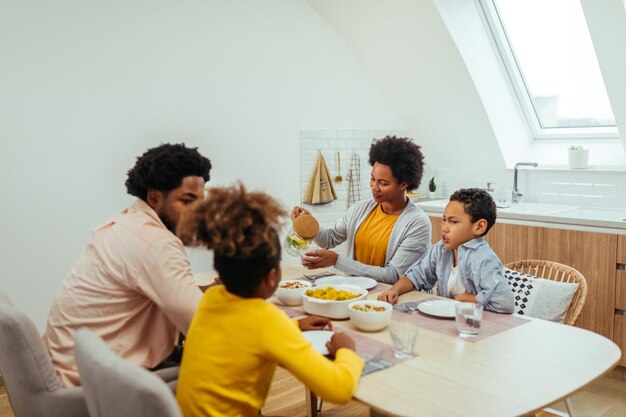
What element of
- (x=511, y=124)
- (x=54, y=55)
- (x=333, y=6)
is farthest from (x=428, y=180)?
(x=54, y=55)

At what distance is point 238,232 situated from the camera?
1.46 metres

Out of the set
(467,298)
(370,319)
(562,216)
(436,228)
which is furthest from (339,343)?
(436,228)

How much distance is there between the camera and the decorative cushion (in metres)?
2.44

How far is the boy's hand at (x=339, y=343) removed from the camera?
5.50 ft

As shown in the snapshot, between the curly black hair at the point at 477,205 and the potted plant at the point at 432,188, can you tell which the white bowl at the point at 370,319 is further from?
the potted plant at the point at 432,188

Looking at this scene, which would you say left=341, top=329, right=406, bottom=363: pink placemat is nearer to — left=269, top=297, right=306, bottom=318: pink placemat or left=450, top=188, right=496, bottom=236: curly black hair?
left=269, top=297, right=306, bottom=318: pink placemat

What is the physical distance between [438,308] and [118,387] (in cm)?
121

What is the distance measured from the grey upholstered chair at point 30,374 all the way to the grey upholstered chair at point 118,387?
317 millimetres

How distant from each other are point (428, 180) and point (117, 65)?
2704mm

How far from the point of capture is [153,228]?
1902mm

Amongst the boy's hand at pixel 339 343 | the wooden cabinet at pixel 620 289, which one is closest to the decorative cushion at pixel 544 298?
the boy's hand at pixel 339 343

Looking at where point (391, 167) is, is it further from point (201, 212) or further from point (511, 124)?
point (511, 124)

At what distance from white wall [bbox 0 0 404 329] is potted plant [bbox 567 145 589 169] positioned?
66.8 inches

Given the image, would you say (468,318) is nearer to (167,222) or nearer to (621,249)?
(167,222)
